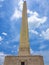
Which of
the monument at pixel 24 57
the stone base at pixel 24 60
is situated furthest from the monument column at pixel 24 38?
the stone base at pixel 24 60

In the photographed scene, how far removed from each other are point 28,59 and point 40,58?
1.87m

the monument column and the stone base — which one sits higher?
the monument column

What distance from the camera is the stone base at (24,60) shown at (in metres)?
23.7

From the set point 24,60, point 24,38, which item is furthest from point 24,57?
point 24,38

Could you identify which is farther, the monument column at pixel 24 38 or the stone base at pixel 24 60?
the monument column at pixel 24 38

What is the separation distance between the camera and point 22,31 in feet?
92.2

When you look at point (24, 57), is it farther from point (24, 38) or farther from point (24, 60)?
point (24, 38)

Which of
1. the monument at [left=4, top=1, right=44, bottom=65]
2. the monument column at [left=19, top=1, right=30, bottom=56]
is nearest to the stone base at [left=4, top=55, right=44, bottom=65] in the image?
the monument at [left=4, top=1, right=44, bottom=65]

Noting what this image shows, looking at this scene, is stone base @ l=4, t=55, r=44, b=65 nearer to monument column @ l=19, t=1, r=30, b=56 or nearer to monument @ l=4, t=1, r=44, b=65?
monument @ l=4, t=1, r=44, b=65

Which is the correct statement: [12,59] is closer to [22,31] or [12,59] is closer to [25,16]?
[22,31]

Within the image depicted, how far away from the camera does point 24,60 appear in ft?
78.9

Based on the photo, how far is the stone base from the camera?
77.9ft

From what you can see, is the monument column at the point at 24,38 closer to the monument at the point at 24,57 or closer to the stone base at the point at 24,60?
the monument at the point at 24,57

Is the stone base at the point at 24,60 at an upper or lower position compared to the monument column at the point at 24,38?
lower
